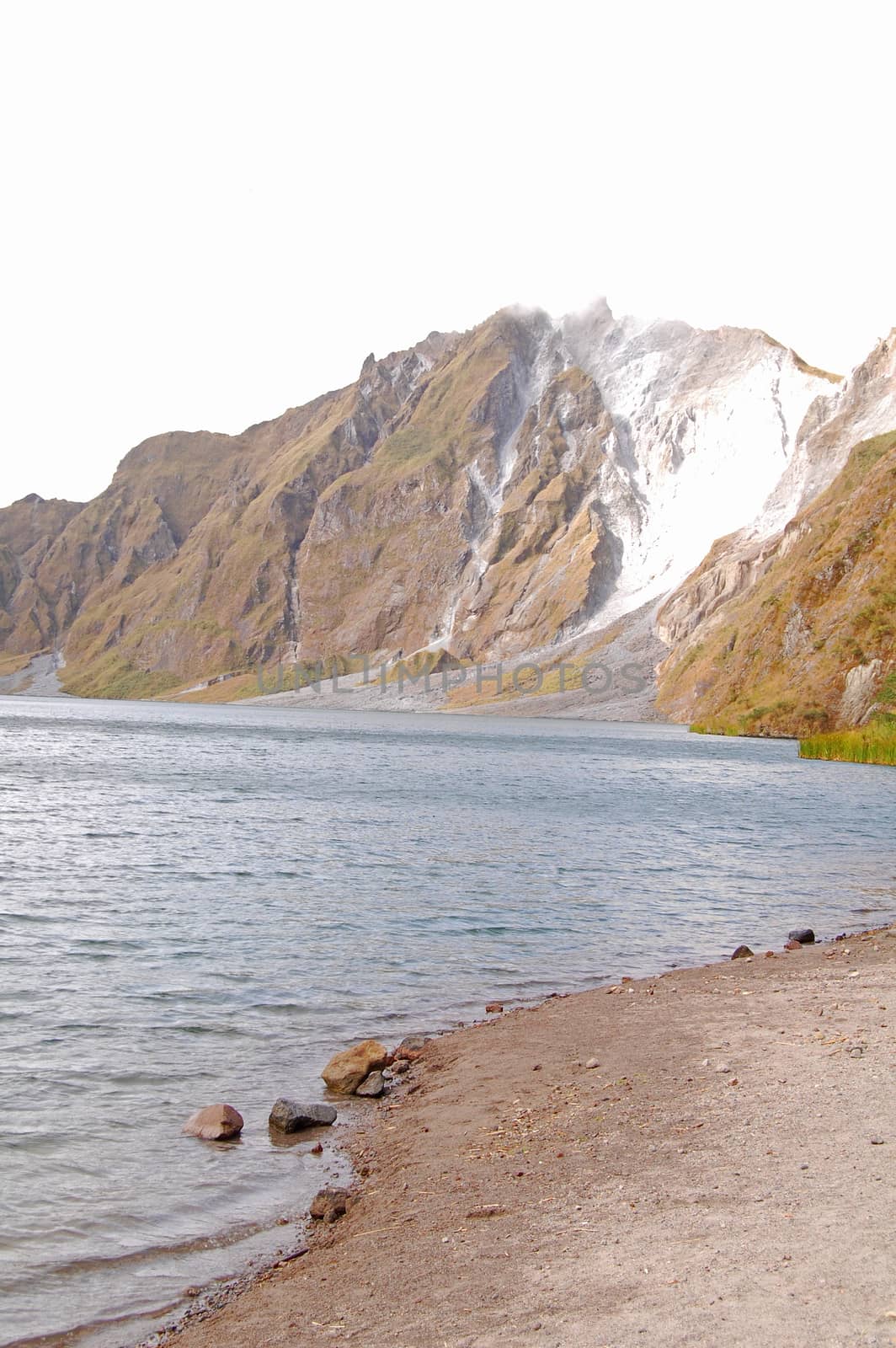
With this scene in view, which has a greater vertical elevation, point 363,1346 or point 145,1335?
point 363,1346

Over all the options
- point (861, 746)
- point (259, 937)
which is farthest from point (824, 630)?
point (259, 937)

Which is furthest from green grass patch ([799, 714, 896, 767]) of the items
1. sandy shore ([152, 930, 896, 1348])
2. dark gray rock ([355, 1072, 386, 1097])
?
dark gray rock ([355, 1072, 386, 1097])

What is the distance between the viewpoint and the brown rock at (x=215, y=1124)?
512 inches

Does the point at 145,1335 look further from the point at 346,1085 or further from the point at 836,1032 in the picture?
the point at 836,1032

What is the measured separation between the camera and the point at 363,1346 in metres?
7.72

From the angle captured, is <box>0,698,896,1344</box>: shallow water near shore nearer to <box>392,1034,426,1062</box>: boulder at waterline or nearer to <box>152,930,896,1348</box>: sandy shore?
<box>392,1034,426,1062</box>: boulder at waterline

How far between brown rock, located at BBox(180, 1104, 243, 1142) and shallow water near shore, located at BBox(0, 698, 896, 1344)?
0.16 metres

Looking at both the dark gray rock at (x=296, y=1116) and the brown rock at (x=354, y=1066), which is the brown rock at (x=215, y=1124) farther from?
the brown rock at (x=354, y=1066)

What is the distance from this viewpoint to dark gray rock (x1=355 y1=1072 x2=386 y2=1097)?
14617 millimetres

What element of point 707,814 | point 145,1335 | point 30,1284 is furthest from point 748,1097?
point 707,814

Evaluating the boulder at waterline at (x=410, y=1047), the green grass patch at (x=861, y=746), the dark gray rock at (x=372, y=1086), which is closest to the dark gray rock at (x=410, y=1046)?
the boulder at waterline at (x=410, y=1047)

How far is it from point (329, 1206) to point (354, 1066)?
169 inches

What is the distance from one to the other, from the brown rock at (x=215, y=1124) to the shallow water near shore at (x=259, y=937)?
0.16m

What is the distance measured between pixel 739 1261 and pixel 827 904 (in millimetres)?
22607
